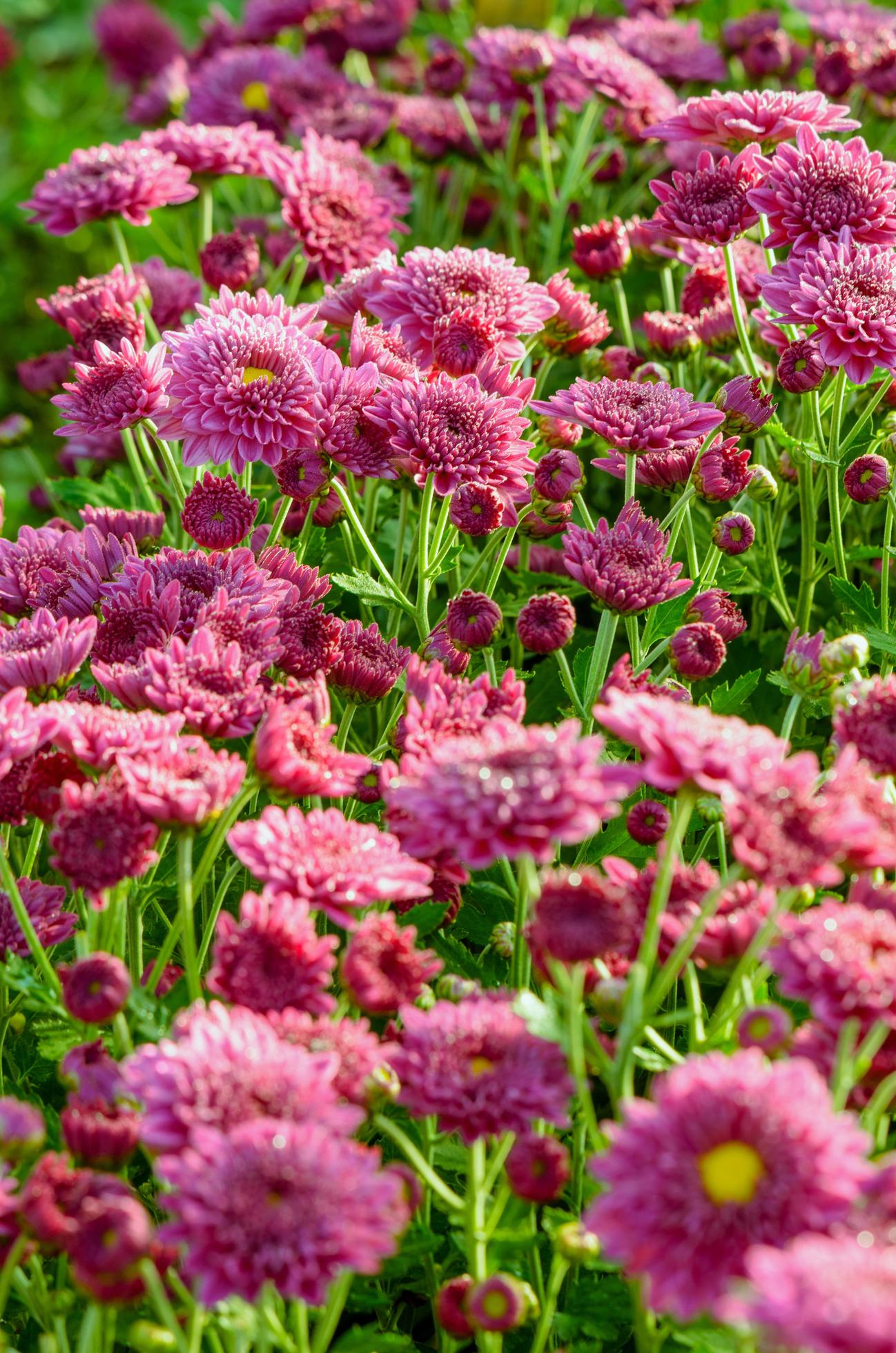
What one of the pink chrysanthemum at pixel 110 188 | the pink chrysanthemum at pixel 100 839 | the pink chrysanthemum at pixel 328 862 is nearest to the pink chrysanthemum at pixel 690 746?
the pink chrysanthemum at pixel 328 862

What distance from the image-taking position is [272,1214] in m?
1.24

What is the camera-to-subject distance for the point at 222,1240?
1237mm

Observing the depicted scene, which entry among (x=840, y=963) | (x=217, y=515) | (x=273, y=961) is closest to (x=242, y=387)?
(x=217, y=515)

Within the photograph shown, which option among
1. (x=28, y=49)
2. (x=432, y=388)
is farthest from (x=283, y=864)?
(x=28, y=49)

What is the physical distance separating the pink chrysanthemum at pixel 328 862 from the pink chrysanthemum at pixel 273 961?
32 mm

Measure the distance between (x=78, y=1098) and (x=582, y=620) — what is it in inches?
71.4

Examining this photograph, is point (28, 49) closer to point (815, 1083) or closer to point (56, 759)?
point (56, 759)

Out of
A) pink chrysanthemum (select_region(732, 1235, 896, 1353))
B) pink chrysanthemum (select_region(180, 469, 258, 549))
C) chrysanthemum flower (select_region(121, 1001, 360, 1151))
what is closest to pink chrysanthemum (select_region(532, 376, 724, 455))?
pink chrysanthemum (select_region(180, 469, 258, 549))

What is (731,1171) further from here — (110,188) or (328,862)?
(110,188)

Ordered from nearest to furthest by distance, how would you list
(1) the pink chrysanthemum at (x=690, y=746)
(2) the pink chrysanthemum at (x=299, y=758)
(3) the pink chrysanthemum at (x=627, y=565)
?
1. (1) the pink chrysanthemum at (x=690, y=746)
2. (2) the pink chrysanthemum at (x=299, y=758)
3. (3) the pink chrysanthemum at (x=627, y=565)

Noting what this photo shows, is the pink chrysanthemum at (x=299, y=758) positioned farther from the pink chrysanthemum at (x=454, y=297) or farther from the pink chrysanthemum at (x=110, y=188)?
the pink chrysanthemum at (x=110, y=188)

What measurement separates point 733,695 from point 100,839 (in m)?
1.07

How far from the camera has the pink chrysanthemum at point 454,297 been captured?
2.36 m

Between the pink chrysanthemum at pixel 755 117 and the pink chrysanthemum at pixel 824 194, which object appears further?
the pink chrysanthemum at pixel 755 117
